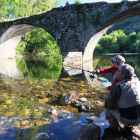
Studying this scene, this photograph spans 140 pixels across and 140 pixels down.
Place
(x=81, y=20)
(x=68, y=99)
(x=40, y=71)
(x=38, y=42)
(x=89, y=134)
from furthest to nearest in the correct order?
(x=38, y=42) < (x=81, y=20) < (x=40, y=71) < (x=68, y=99) < (x=89, y=134)

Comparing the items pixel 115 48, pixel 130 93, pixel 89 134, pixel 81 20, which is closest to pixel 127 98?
pixel 130 93

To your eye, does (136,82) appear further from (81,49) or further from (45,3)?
(45,3)

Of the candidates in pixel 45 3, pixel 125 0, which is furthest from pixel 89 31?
pixel 45 3

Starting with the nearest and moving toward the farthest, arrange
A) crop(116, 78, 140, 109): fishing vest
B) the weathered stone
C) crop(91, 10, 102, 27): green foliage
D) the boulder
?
crop(116, 78, 140, 109): fishing vest → the weathered stone → the boulder → crop(91, 10, 102, 27): green foliage

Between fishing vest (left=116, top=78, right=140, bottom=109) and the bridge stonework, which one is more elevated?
the bridge stonework

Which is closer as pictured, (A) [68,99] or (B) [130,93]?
(B) [130,93]

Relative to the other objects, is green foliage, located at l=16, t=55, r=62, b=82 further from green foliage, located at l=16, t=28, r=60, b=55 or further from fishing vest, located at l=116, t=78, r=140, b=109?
green foliage, located at l=16, t=28, r=60, b=55

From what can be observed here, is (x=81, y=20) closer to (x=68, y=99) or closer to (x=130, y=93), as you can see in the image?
(x=68, y=99)

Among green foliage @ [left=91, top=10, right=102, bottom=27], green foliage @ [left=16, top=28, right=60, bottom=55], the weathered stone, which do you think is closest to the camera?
the weathered stone

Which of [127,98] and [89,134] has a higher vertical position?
[127,98]

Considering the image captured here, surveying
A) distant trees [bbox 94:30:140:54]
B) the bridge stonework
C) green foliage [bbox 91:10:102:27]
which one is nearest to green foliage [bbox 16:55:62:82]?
the bridge stonework

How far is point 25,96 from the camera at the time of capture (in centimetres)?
396

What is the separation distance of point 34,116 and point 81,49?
29.3ft

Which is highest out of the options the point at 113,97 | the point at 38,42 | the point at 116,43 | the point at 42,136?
the point at 116,43
